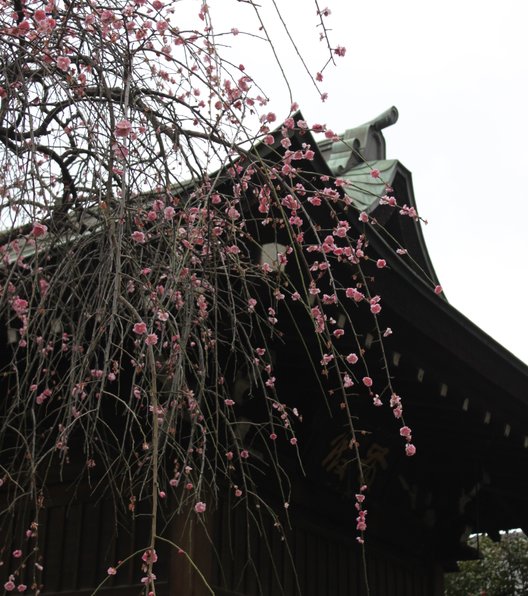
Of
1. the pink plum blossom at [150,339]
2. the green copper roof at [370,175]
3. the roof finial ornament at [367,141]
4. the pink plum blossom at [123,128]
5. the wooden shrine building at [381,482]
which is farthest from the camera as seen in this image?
the roof finial ornament at [367,141]

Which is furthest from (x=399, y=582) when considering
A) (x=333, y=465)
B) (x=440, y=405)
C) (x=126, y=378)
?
(x=126, y=378)

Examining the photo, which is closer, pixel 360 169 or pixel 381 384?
pixel 381 384

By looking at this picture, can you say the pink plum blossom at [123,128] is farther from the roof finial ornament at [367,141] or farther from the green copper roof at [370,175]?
the roof finial ornament at [367,141]

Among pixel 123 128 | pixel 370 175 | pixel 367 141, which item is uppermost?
pixel 367 141

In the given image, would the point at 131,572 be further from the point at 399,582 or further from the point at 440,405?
the point at 399,582

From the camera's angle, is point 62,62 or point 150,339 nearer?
point 150,339

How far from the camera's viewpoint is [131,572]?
455 centimetres

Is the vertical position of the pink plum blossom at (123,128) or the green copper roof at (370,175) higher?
the green copper roof at (370,175)

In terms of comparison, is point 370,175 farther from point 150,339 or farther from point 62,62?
point 150,339

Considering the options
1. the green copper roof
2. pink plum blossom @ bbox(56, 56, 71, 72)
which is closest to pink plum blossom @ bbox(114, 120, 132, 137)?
pink plum blossom @ bbox(56, 56, 71, 72)

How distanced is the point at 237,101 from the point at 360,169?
9.32 ft

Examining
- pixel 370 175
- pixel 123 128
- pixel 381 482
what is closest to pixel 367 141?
pixel 370 175

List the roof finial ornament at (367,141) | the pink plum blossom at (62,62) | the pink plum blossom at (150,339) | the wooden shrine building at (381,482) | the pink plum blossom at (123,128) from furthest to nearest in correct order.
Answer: the roof finial ornament at (367,141) → the wooden shrine building at (381,482) → the pink plum blossom at (62,62) → the pink plum blossom at (123,128) → the pink plum blossom at (150,339)

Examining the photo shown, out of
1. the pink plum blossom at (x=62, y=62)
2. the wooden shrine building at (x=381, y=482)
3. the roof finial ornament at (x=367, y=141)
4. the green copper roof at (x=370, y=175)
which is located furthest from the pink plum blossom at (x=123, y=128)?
the roof finial ornament at (x=367, y=141)
